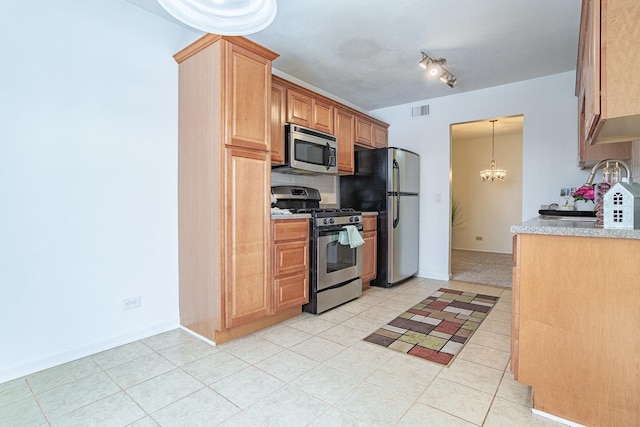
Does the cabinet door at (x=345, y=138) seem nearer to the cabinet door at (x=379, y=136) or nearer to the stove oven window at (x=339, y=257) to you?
the cabinet door at (x=379, y=136)

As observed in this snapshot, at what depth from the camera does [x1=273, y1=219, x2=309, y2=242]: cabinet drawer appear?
2.74 m

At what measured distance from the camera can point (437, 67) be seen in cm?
323

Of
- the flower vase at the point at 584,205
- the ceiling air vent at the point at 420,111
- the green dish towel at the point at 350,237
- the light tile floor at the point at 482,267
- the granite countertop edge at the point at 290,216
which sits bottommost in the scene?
the light tile floor at the point at 482,267

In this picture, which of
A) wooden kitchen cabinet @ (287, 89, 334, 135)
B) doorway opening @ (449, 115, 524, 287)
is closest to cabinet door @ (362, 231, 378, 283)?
wooden kitchen cabinet @ (287, 89, 334, 135)

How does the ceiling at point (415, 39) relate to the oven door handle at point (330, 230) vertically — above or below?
above

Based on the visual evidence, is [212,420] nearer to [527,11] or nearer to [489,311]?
[489,311]

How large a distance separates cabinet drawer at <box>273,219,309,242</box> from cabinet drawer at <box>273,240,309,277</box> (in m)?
0.05

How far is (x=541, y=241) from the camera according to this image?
1.59 m

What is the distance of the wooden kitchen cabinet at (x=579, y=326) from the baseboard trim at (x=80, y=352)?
2551 mm

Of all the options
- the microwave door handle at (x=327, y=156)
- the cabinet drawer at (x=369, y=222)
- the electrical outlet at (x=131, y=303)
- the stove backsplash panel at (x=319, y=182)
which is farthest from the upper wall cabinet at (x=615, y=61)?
the electrical outlet at (x=131, y=303)

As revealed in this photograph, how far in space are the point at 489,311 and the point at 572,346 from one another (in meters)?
1.75

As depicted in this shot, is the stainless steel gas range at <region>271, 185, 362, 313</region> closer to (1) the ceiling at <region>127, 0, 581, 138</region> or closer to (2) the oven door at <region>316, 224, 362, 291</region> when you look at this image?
(2) the oven door at <region>316, 224, 362, 291</region>

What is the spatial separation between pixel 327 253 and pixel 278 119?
Result: 139cm

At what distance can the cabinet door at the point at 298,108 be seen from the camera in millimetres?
3219
